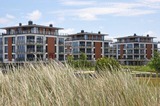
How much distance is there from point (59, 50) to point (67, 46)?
1365cm

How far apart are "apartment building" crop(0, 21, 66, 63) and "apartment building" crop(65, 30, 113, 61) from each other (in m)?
11.0

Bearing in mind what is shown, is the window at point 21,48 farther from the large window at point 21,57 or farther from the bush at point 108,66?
the bush at point 108,66

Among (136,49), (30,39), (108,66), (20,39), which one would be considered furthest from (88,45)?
(108,66)

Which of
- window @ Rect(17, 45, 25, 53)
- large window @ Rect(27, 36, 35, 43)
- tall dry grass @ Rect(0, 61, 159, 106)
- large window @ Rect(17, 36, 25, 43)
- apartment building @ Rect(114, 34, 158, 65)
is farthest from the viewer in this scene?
apartment building @ Rect(114, 34, 158, 65)

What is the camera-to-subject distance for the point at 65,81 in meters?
5.81

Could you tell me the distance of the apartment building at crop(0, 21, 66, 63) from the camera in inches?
2470

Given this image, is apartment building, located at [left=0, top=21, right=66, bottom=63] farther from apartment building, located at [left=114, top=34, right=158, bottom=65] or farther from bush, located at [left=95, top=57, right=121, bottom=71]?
bush, located at [left=95, top=57, right=121, bottom=71]

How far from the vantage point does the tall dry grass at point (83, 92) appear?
4684 millimetres

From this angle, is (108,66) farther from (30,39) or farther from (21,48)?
(21,48)

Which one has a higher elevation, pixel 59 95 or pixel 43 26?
pixel 43 26

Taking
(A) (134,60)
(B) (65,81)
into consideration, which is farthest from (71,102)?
(A) (134,60)

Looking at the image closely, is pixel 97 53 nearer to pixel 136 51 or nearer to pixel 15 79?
pixel 136 51

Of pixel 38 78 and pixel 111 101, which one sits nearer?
pixel 111 101

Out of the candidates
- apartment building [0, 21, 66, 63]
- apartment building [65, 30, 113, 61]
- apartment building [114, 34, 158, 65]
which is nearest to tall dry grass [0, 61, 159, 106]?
apartment building [0, 21, 66, 63]
